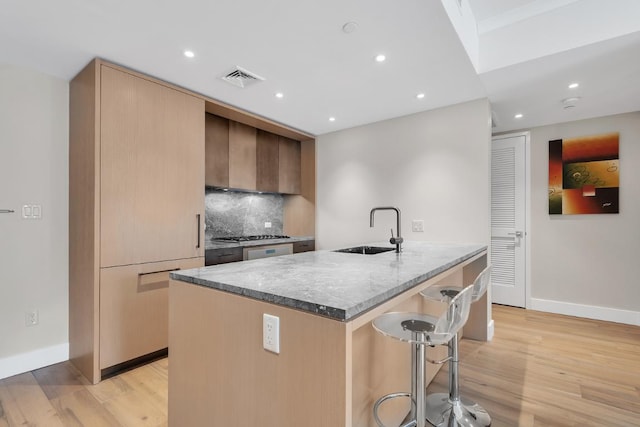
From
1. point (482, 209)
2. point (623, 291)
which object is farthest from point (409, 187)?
point (623, 291)

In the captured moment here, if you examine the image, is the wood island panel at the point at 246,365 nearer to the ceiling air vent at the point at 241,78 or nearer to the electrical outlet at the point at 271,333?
the electrical outlet at the point at 271,333

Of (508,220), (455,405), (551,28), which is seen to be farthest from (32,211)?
(508,220)

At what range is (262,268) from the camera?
1.53 metres

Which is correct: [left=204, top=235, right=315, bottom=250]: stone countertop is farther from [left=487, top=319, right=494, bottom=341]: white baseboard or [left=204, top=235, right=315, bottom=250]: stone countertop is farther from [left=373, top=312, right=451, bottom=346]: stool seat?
[left=487, top=319, right=494, bottom=341]: white baseboard

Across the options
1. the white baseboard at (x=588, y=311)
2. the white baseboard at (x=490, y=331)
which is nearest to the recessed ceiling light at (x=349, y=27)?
the white baseboard at (x=490, y=331)

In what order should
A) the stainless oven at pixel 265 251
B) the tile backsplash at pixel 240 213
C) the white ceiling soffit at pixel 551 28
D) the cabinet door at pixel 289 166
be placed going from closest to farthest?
the white ceiling soffit at pixel 551 28 < the stainless oven at pixel 265 251 < the tile backsplash at pixel 240 213 < the cabinet door at pixel 289 166

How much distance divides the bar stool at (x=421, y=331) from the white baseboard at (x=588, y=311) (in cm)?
331

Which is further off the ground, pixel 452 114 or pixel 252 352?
pixel 452 114

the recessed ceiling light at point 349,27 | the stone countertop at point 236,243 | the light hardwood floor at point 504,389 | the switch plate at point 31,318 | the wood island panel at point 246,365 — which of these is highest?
the recessed ceiling light at point 349,27

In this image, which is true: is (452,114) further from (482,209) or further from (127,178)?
(127,178)

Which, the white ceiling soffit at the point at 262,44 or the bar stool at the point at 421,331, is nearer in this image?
the bar stool at the point at 421,331

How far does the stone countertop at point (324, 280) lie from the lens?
3.19 ft

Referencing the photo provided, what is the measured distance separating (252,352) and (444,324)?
74cm

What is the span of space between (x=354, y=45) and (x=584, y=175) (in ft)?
10.8
